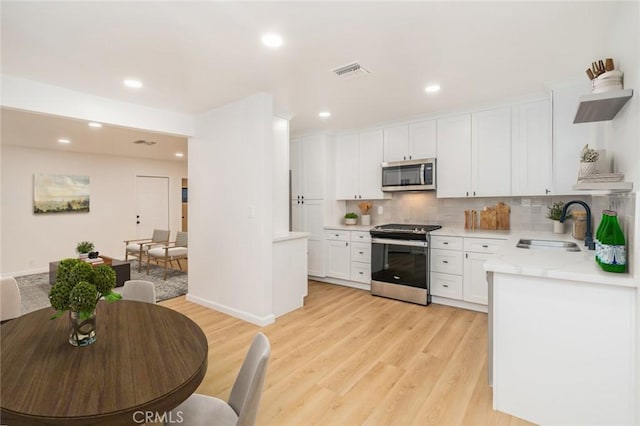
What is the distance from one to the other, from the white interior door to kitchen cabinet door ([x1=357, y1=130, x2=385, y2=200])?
217 inches

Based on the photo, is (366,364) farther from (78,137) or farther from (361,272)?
(78,137)

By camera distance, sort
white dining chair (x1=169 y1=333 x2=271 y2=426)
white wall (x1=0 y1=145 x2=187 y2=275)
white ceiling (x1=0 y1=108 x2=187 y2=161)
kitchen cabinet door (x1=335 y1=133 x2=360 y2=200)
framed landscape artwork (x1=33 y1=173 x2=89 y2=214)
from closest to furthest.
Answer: white dining chair (x1=169 y1=333 x2=271 y2=426) < white ceiling (x1=0 y1=108 x2=187 y2=161) < kitchen cabinet door (x1=335 y1=133 x2=360 y2=200) < white wall (x1=0 y1=145 x2=187 y2=275) < framed landscape artwork (x1=33 y1=173 x2=89 y2=214)

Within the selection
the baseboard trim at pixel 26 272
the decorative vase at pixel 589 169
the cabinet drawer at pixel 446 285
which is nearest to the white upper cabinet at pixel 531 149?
the cabinet drawer at pixel 446 285

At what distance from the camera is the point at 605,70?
1923 millimetres

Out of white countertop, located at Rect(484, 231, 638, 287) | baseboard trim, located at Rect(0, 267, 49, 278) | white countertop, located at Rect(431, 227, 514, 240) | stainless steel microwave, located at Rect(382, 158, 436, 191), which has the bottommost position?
baseboard trim, located at Rect(0, 267, 49, 278)

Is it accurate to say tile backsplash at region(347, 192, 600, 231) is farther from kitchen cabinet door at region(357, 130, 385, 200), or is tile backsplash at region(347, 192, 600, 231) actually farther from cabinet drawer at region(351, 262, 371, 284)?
cabinet drawer at region(351, 262, 371, 284)

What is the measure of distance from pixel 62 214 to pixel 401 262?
6705mm

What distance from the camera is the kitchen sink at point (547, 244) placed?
9.40ft

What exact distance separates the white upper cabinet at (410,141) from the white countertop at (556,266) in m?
2.18

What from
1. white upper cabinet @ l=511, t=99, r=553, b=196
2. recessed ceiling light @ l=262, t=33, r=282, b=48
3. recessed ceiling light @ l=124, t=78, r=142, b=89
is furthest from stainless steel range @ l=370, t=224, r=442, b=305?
recessed ceiling light @ l=124, t=78, r=142, b=89

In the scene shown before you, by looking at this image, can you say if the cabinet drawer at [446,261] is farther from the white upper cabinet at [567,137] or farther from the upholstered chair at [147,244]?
the upholstered chair at [147,244]

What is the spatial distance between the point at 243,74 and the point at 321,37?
0.94 meters

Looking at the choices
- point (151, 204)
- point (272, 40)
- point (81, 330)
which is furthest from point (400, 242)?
point (151, 204)

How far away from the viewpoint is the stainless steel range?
3877 mm
